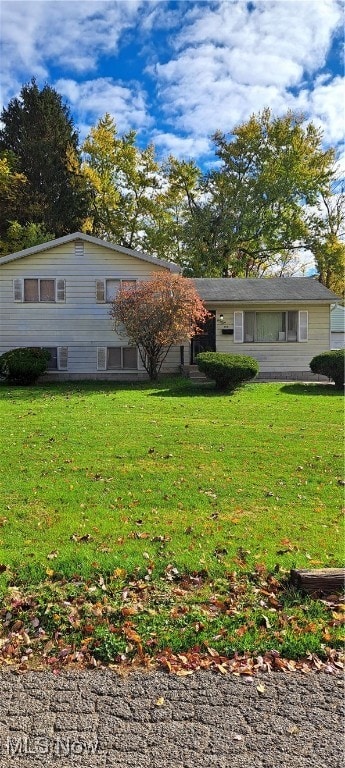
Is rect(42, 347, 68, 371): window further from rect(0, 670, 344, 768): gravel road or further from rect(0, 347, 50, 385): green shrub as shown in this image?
rect(0, 670, 344, 768): gravel road

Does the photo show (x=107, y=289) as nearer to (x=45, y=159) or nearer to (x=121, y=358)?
(x=121, y=358)

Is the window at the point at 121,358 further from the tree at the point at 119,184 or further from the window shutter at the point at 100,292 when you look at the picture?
the tree at the point at 119,184

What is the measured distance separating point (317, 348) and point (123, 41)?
13606 millimetres

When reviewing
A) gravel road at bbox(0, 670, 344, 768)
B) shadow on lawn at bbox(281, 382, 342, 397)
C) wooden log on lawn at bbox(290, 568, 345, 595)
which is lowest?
gravel road at bbox(0, 670, 344, 768)

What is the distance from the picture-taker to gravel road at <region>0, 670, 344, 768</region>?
7.05ft

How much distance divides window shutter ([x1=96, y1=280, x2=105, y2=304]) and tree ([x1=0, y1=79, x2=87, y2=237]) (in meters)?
12.8

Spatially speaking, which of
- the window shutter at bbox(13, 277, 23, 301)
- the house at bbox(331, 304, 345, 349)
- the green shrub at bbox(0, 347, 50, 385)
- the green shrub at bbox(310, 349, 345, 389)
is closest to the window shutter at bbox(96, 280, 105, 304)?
the window shutter at bbox(13, 277, 23, 301)

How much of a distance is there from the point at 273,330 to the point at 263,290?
1.71 m

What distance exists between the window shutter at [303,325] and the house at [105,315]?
0.13 feet

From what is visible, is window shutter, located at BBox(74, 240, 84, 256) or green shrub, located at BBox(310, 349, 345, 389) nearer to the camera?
green shrub, located at BBox(310, 349, 345, 389)

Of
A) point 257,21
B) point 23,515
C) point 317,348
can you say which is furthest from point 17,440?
point 317,348

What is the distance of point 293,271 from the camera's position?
35969mm

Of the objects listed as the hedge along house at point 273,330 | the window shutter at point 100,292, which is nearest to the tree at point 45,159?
the window shutter at point 100,292

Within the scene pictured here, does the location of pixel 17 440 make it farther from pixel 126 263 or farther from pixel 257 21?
pixel 126 263
